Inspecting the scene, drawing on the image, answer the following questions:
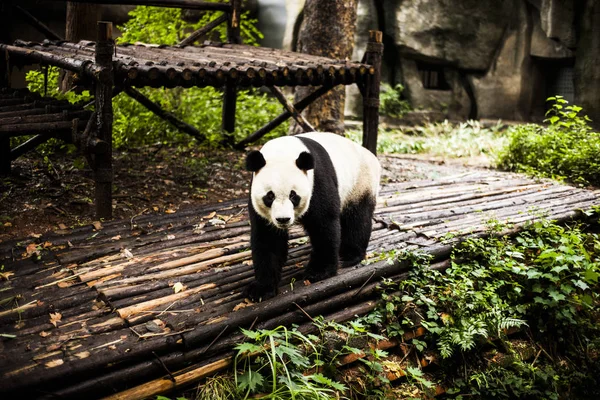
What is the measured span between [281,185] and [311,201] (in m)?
0.32

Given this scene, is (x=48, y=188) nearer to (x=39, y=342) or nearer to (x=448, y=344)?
(x=39, y=342)

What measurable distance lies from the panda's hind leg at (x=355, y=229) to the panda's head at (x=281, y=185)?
2.19ft

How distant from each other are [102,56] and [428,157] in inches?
238

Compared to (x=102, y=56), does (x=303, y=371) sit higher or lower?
lower

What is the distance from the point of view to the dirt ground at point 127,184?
5.04 meters

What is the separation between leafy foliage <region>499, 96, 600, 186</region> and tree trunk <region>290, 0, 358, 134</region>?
2395 mm

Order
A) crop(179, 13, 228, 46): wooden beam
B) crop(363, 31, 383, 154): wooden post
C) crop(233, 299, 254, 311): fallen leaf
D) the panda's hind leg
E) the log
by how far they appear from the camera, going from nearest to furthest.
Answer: crop(233, 299, 254, 311): fallen leaf
the panda's hind leg
the log
crop(363, 31, 383, 154): wooden post
crop(179, 13, 228, 46): wooden beam

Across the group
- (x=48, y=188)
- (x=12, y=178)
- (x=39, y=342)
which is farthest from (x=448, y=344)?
(x=12, y=178)

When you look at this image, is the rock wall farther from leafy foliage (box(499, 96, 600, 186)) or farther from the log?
the log

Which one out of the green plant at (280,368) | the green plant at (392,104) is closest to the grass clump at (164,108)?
the green plant at (392,104)

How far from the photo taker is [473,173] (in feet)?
24.2

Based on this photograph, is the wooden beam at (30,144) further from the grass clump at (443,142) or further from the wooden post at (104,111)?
the grass clump at (443,142)

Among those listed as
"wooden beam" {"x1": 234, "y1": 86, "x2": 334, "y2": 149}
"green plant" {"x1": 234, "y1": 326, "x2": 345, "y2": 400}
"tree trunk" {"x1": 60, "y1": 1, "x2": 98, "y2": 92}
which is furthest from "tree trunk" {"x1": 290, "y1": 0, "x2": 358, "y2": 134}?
"green plant" {"x1": 234, "y1": 326, "x2": 345, "y2": 400}

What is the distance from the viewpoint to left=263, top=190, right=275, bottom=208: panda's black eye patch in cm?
327
